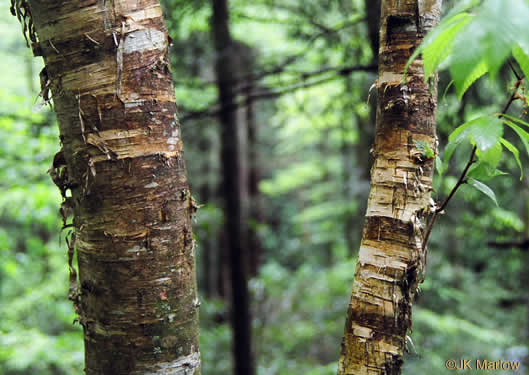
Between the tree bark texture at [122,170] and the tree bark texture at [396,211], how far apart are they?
0.52 m

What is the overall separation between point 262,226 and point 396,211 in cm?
622

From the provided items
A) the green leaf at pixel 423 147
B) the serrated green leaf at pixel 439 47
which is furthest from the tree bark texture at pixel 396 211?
the serrated green leaf at pixel 439 47

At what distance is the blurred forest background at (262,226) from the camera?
327cm

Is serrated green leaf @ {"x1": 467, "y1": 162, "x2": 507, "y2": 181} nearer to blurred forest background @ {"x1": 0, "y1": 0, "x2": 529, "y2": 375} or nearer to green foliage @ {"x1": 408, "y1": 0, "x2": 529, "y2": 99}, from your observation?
blurred forest background @ {"x1": 0, "y1": 0, "x2": 529, "y2": 375}

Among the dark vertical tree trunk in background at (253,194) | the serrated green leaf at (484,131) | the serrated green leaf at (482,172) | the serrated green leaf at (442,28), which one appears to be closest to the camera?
the serrated green leaf at (442,28)

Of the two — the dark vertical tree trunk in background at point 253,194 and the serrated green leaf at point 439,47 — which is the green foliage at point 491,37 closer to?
the serrated green leaf at point 439,47

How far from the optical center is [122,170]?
39.1 inches

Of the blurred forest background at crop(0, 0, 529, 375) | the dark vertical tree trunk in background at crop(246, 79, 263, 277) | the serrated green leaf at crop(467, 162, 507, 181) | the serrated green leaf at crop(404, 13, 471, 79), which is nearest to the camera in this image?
the serrated green leaf at crop(404, 13, 471, 79)

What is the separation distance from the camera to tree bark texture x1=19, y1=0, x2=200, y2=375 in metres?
0.98

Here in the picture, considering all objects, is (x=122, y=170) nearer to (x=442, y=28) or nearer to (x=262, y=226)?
(x=442, y=28)

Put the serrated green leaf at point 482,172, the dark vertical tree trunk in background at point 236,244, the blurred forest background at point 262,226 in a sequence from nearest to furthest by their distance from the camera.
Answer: the serrated green leaf at point 482,172, the blurred forest background at point 262,226, the dark vertical tree trunk in background at point 236,244

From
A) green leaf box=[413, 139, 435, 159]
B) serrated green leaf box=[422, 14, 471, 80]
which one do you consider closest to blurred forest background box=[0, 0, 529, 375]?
serrated green leaf box=[422, 14, 471, 80]

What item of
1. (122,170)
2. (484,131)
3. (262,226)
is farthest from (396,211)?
(262,226)

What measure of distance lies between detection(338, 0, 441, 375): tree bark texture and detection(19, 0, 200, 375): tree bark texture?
0.52 meters
